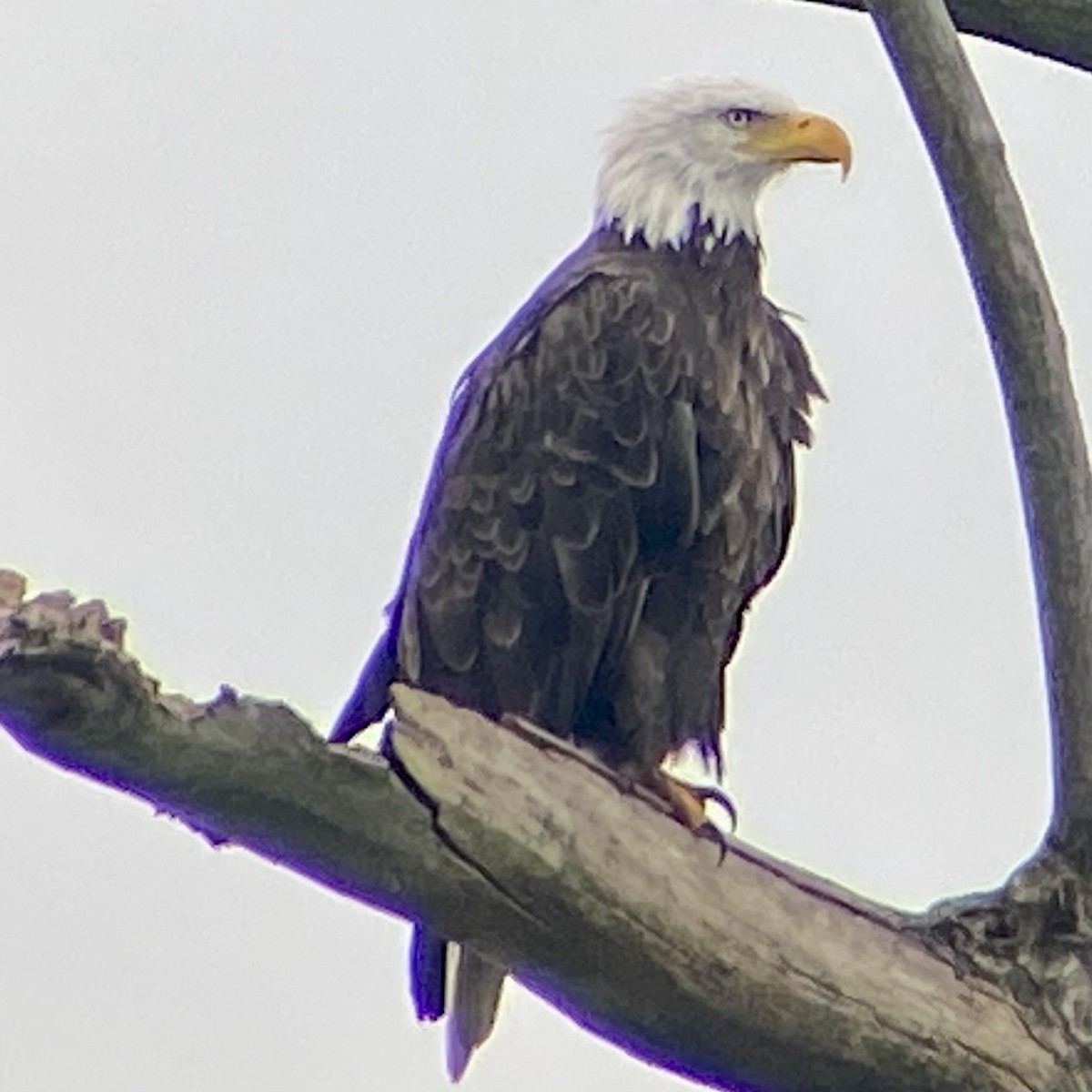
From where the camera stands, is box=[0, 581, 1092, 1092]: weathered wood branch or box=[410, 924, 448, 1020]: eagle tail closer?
box=[0, 581, 1092, 1092]: weathered wood branch

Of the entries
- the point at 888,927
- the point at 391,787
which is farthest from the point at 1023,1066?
the point at 391,787

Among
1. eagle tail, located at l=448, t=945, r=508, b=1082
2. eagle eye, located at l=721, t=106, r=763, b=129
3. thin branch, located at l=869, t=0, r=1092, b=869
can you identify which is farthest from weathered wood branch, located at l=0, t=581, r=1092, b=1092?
eagle eye, located at l=721, t=106, r=763, b=129

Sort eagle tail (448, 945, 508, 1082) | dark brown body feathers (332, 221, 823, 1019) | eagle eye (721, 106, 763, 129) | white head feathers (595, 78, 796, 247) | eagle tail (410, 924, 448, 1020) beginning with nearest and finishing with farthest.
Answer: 1. eagle tail (410, 924, 448, 1020)
2. eagle tail (448, 945, 508, 1082)
3. dark brown body feathers (332, 221, 823, 1019)
4. white head feathers (595, 78, 796, 247)
5. eagle eye (721, 106, 763, 129)

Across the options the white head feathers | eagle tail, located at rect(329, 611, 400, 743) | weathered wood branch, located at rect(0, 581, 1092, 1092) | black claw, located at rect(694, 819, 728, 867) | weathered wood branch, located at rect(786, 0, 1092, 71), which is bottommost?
weathered wood branch, located at rect(0, 581, 1092, 1092)

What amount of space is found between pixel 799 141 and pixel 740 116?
0.20 metres

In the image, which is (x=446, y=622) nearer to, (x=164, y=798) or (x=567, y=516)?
(x=567, y=516)

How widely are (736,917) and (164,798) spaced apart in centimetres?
103

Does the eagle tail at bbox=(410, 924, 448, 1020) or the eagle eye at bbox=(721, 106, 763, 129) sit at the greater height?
the eagle eye at bbox=(721, 106, 763, 129)

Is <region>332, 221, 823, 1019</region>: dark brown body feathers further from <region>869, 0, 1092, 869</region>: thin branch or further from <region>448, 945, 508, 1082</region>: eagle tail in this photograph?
<region>869, 0, 1092, 869</region>: thin branch

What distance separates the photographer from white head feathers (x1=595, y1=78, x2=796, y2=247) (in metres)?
5.67

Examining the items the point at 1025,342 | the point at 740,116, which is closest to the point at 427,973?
→ the point at 1025,342

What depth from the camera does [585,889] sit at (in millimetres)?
3686

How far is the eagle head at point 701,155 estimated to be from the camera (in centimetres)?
568

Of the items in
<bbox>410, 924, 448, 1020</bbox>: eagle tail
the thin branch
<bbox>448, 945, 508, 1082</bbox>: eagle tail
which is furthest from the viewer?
<bbox>448, 945, 508, 1082</bbox>: eagle tail
